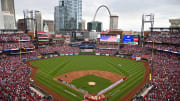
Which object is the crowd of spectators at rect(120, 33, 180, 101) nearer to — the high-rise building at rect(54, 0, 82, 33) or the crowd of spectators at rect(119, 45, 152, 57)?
the crowd of spectators at rect(119, 45, 152, 57)

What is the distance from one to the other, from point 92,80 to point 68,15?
119385 millimetres

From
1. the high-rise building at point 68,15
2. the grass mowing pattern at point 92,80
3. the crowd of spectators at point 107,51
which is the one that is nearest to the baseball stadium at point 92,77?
the grass mowing pattern at point 92,80

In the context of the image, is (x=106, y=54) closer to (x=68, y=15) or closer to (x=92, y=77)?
(x=92, y=77)

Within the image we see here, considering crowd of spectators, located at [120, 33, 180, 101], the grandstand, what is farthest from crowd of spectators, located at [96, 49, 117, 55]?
crowd of spectators, located at [120, 33, 180, 101]

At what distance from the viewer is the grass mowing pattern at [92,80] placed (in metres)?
26.0

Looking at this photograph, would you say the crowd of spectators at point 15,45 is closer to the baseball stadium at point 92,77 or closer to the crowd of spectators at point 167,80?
the baseball stadium at point 92,77

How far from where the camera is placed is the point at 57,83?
29.2m

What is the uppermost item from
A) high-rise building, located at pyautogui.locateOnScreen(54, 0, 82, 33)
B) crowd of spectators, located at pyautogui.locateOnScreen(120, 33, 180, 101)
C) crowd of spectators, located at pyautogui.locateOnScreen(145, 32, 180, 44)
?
high-rise building, located at pyautogui.locateOnScreen(54, 0, 82, 33)

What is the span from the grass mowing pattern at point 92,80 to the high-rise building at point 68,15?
116 m

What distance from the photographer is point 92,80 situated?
102 ft

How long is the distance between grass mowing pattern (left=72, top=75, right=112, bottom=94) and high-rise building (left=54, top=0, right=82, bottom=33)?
115578 mm

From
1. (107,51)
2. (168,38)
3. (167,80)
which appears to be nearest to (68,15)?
(107,51)

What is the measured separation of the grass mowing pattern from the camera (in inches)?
1025

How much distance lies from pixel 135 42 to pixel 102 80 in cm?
4494
